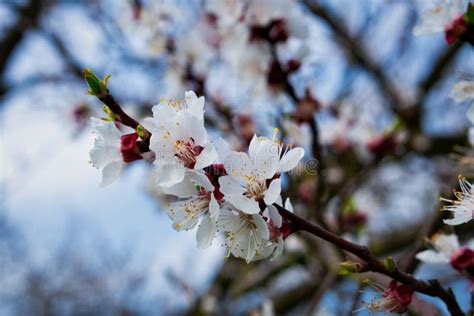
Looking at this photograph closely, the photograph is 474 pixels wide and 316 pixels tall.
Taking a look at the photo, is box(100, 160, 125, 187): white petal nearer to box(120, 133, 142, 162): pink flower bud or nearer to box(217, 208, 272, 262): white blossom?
box(120, 133, 142, 162): pink flower bud

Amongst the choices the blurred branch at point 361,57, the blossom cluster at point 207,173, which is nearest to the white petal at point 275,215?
the blossom cluster at point 207,173

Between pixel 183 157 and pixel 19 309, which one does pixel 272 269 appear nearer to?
pixel 183 157

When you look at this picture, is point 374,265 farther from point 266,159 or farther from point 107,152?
point 107,152

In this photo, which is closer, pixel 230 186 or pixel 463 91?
pixel 230 186

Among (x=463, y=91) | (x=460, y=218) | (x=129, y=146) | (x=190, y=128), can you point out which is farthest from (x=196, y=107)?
(x=463, y=91)

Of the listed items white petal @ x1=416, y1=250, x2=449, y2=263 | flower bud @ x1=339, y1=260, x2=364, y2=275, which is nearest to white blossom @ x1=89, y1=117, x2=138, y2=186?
flower bud @ x1=339, y1=260, x2=364, y2=275

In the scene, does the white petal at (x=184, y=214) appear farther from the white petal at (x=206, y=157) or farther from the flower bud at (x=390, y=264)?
the flower bud at (x=390, y=264)

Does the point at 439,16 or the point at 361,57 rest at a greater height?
the point at 439,16

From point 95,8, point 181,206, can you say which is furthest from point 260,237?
point 95,8
